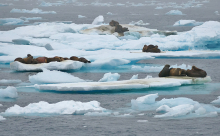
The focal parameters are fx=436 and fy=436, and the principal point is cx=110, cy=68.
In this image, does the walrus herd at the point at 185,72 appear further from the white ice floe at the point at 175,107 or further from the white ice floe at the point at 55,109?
the white ice floe at the point at 55,109

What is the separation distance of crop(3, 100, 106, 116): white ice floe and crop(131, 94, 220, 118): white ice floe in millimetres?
1128

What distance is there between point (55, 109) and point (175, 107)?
116 inches

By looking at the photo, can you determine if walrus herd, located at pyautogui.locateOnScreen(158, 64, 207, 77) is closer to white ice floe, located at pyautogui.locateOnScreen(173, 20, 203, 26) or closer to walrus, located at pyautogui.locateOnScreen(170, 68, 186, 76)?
walrus, located at pyautogui.locateOnScreen(170, 68, 186, 76)

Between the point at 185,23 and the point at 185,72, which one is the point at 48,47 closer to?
the point at 185,72

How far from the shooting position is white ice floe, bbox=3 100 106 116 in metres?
10.6

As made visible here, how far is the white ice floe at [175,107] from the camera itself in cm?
1036

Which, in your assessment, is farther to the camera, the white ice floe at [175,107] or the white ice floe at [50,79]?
the white ice floe at [50,79]

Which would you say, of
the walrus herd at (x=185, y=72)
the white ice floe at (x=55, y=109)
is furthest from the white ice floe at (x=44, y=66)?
the white ice floe at (x=55, y=109)

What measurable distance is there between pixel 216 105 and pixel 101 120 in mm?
3400

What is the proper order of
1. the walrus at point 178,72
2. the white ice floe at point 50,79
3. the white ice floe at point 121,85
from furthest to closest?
the walrus at point 178,72, the white ice floe at point 50,79, the white ice floe at point 121,85

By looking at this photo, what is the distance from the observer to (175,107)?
10.7 metres

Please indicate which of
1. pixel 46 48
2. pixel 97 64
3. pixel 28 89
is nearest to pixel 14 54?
pixel 46 48

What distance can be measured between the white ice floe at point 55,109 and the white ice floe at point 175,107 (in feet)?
3.70

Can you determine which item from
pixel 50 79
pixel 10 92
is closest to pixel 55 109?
pixel 10 92
